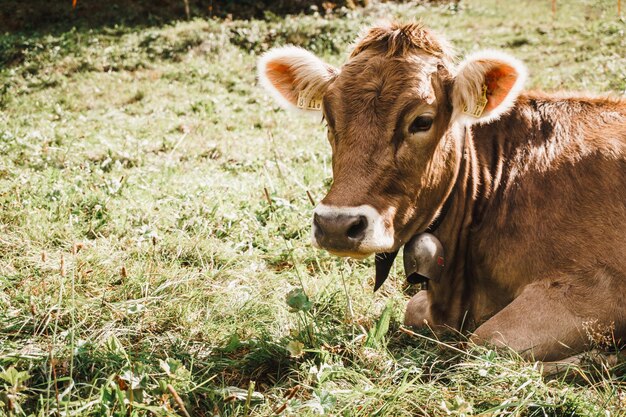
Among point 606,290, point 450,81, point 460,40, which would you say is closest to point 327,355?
point 606,290

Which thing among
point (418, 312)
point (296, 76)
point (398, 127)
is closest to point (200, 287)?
point (418, 312)

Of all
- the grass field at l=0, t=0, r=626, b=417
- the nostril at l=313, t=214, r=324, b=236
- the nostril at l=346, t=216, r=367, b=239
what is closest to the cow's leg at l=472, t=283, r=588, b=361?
the grass field at l=0, t=0, r=626, b=417

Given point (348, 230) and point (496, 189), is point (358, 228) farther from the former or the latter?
point (496, 189)

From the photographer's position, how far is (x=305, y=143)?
7.50 m

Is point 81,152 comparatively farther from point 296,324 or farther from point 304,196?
point 296,324

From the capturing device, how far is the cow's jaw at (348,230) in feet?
9.82

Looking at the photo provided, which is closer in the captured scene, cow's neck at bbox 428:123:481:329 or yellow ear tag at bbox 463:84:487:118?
yellow ear tag at bbox 463:84:487:118

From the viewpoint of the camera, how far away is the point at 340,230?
2.98 meters

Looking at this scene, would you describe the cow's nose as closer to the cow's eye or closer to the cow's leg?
the cow's eye

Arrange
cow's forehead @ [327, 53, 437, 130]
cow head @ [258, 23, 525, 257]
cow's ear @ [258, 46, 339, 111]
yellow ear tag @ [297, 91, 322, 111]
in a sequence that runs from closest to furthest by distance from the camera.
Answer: cow head @ [258, 23, 525, 257], cow's forehead @ [327, 53, 437, 130], cow's ear @ [258, 46, 339, 111], yellow ear tag @ [297, 91, 322, 111]

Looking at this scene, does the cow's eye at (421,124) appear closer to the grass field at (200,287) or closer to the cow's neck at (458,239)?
the cow's neck at (458,239)

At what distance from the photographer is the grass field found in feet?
8.54

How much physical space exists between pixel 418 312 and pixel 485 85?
1.48 m

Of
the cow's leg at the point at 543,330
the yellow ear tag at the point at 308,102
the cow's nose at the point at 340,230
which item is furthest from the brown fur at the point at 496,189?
the yellow ear tag at the point at 308,102
